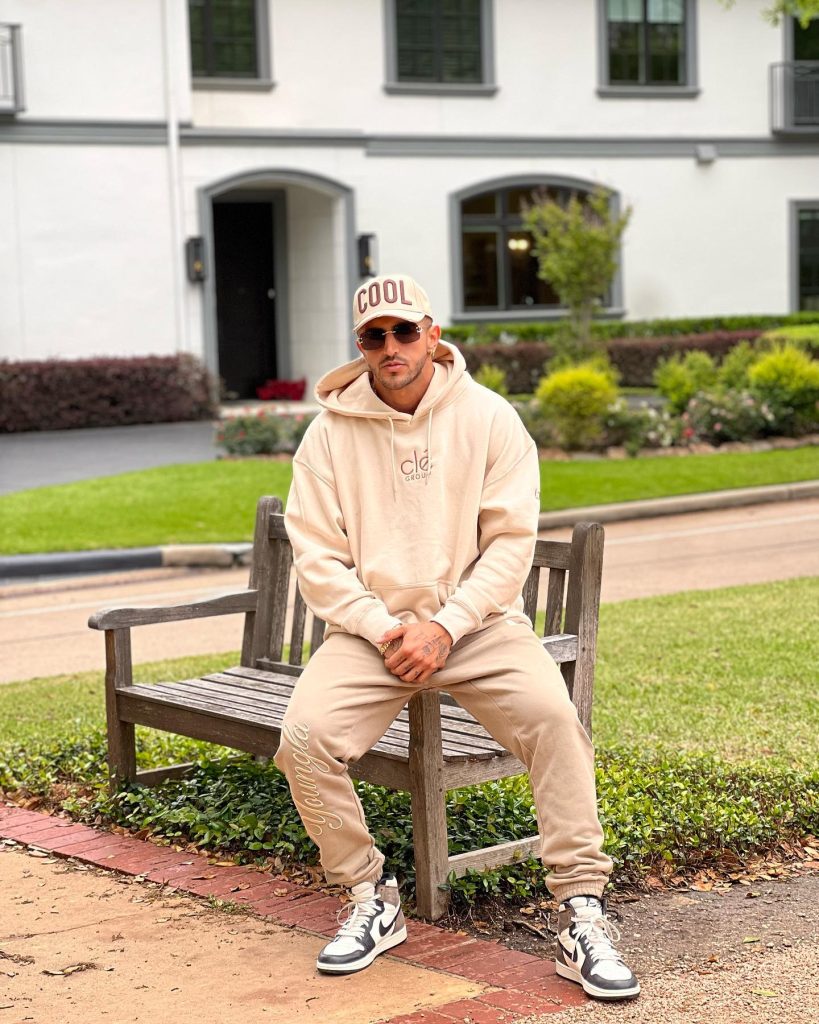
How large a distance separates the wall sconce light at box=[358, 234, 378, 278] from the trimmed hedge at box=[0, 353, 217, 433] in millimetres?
4108

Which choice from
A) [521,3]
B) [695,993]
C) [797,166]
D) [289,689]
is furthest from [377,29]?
[695,993]

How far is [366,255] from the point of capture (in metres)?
26.3

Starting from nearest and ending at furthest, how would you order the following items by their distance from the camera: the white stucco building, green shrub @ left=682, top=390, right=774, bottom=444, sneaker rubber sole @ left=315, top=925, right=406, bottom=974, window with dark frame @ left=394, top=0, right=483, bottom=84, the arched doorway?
sneaker rubber sole @ left=315, top=925, right=406, bottom=974 → green shrub @ left=682, top=390, right=774, bottom=444 → the white stucco building → the arched doorway → window with dark frame @ left=394, top=0, right=483, bottom=84

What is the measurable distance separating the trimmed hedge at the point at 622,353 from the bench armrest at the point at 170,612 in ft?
62.6

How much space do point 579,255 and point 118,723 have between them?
66.8 feet

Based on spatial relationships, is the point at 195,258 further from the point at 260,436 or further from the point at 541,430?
the point at 541,430

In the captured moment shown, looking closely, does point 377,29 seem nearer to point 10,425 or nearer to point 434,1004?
point 10,425

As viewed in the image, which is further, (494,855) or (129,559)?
(129,559)

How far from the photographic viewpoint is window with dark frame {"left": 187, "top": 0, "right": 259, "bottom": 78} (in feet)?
83.5

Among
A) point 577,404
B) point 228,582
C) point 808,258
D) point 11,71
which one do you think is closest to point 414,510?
point 228,582

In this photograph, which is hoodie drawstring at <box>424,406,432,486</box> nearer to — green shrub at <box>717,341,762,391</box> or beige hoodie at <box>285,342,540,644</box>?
beige hoodie at <box>285,342,540,644</box>

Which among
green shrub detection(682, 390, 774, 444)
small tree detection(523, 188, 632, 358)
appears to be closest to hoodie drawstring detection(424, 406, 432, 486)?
green shrub detection(682, 390, 774, 444)

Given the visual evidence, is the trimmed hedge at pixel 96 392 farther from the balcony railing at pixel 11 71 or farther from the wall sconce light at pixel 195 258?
the balcony railing at pixel 11 71

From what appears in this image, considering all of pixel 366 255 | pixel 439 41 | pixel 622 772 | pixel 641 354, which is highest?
pixel 439 41
